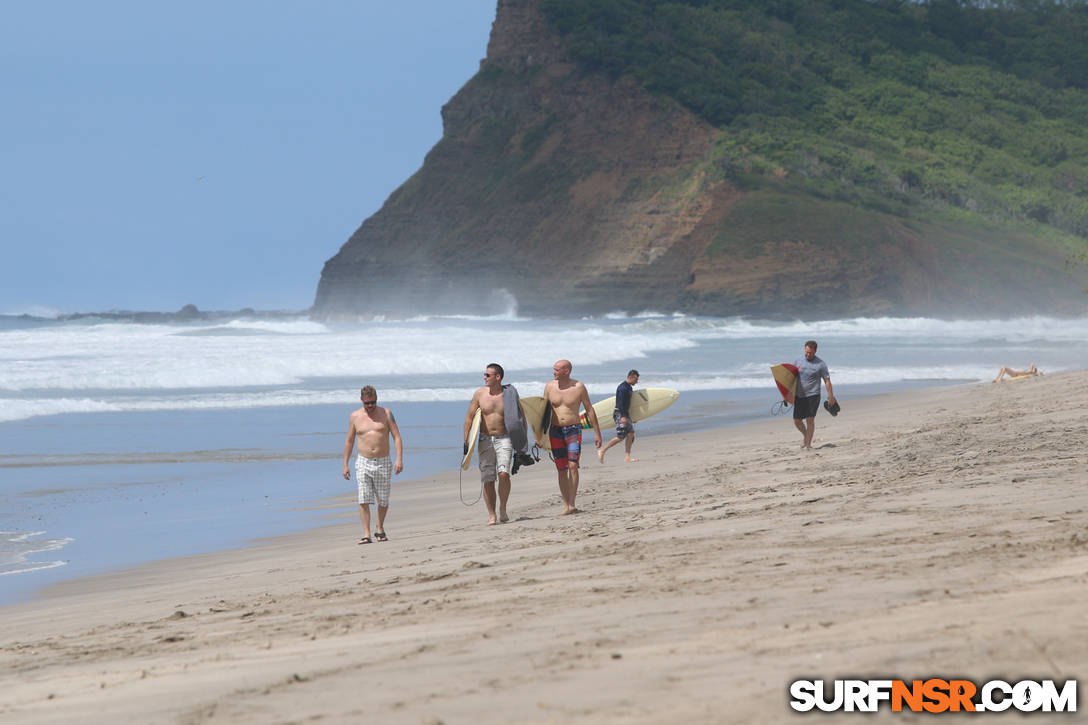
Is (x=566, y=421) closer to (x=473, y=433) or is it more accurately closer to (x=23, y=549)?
(x=473, y=433)

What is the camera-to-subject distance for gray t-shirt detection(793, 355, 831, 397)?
43.7 ft

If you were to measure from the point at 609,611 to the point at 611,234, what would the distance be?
71886 mm

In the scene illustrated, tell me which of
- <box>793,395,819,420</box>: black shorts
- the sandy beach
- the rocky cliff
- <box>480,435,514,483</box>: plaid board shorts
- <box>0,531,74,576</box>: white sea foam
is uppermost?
the rocky cliff

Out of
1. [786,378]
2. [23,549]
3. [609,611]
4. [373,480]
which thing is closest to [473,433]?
[373,480]

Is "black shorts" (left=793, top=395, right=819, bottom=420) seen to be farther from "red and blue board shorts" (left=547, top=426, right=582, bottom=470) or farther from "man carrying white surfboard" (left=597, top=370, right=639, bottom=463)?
"red and blue board shorts" (left=547, top=426, right=582, bottom=470)

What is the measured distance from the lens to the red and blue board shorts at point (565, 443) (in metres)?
9.96

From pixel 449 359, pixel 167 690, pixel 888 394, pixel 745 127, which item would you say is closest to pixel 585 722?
pixel 167 690

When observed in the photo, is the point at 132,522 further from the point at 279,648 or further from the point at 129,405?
the point at 129,405

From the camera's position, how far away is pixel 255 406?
73.6 feet

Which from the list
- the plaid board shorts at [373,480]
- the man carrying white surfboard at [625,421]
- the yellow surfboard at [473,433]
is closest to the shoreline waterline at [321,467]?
the man carrying white surfboard at [625,421]

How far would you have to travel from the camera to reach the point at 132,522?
1088 cm

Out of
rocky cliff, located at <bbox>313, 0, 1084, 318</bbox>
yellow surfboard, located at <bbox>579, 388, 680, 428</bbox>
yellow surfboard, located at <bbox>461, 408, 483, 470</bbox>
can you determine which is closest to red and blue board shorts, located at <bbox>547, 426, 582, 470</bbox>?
yellow surfboard, located at <bbox>461, 408, 483, 470</bbox>

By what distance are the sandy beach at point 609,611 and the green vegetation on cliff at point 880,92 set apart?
67.7m

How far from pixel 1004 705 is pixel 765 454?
992 cm
